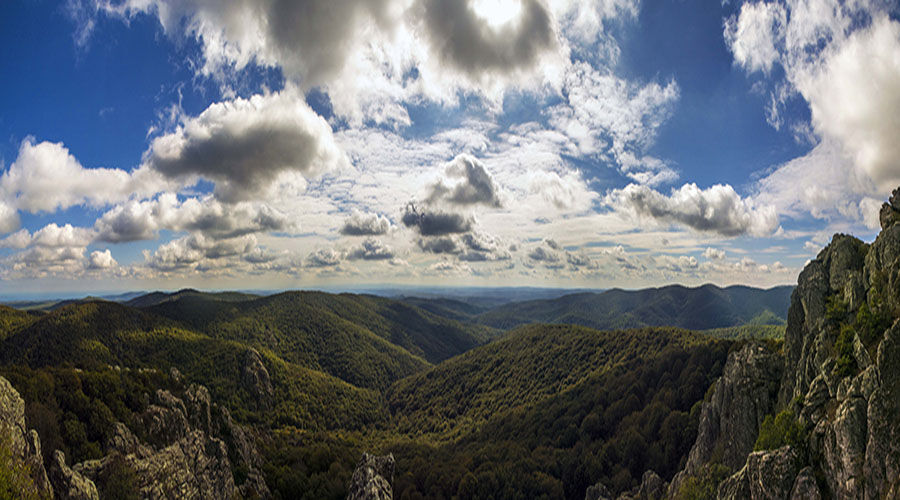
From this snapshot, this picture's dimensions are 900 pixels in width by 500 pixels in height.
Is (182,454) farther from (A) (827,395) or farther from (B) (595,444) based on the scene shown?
(B) (595,444)

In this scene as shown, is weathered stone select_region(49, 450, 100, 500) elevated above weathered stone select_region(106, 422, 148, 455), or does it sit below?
above

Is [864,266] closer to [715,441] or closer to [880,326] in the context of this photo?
[880,326]

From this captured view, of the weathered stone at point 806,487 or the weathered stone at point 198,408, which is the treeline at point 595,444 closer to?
the weathered stone at point 198,408

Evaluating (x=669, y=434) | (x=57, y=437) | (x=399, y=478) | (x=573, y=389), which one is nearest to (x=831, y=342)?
(x=669, y=434)

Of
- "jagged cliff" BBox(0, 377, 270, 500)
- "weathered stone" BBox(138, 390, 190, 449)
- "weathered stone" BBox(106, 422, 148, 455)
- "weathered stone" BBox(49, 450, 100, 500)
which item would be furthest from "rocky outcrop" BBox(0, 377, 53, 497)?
"weathered stone" BBox(138, 390, 190, 449)

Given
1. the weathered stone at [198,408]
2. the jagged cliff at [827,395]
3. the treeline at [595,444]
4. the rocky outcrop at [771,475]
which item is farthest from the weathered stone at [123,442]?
the treeline at [595,444]

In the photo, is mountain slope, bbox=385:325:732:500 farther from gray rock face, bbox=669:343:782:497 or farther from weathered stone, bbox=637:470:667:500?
gray rock face, bbox=669:343:782:497
